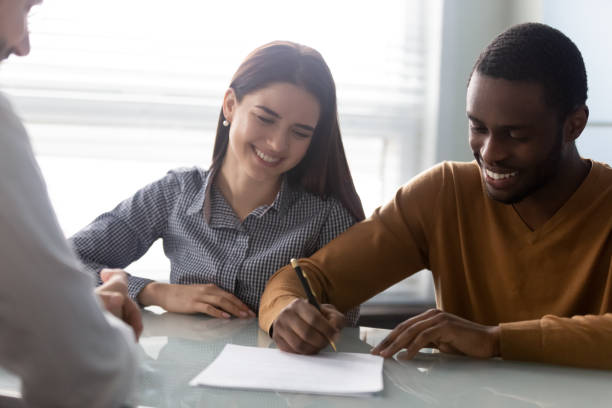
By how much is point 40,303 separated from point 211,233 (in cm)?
111

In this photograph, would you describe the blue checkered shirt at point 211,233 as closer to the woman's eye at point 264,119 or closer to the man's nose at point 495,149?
the woman's eye at point 264,119

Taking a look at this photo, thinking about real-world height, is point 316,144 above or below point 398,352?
above

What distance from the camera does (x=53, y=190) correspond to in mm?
2361

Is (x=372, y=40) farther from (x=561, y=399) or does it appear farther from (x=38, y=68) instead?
(x=561, y=399)

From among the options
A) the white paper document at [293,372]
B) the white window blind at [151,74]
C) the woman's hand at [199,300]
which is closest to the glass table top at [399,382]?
the white paper document at [293,372]

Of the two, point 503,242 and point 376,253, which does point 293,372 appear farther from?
point 503,242

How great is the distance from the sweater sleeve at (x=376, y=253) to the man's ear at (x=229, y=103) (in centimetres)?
46

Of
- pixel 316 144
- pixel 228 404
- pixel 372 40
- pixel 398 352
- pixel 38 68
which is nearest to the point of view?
pixel 228 404

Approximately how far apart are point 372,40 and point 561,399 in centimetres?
175

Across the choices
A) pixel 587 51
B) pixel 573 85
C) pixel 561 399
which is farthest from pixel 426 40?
pixel 561 399

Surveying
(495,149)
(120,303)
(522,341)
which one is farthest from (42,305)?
(495,149)

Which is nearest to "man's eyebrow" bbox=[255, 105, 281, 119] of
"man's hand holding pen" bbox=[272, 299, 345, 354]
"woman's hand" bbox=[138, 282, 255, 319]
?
"woman's hand" bbox=[138, 282, 255, 319]

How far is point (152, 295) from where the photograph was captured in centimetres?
157

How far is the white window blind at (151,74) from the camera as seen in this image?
2303 millimetres
